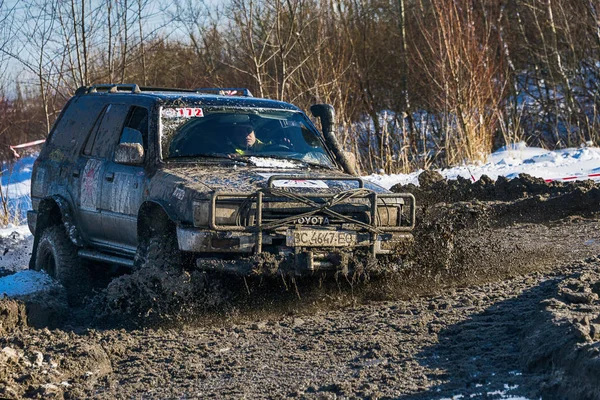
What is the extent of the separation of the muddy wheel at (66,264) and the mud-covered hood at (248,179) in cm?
163

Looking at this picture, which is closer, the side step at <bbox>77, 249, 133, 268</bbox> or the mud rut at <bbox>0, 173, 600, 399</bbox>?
the mud rut at <bbox>0, 173, 600, 399</bbox>

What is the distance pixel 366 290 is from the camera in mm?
7062

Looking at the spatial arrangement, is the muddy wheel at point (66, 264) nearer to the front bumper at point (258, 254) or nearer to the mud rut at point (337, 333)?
the mud rut at point (337, 333)

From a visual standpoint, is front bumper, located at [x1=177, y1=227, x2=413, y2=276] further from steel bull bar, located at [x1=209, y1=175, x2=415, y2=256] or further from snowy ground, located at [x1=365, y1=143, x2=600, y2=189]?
snowy ground, located at [x1=365, y1=143, x2=600, y2=189]

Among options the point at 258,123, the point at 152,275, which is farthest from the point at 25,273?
the point at 258,123


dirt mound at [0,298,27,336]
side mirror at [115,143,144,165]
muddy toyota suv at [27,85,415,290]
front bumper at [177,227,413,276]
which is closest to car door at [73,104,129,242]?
muddy toyota suv at [27,85,415,290]

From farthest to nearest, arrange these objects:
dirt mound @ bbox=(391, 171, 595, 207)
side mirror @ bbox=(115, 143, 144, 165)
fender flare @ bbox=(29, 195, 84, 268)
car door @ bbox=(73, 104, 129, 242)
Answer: dirt mound @ bbox=(391, 171, 595, 207)
fender flare @ bbox=(29, 195, 84, 268)
car door @ bbox=(73, 104, 129, 242)
side mirror @ bbox=(115, 143, 144, 165)

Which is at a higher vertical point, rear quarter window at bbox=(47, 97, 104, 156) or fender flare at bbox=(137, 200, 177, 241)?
rear quarter window at bbox=(47, 97, 104, 156)

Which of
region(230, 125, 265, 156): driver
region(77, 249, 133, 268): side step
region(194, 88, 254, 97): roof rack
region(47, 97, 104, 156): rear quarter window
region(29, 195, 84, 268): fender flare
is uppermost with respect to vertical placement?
region(194, 88, 254, 97): roof rack

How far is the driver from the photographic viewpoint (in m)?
7.59

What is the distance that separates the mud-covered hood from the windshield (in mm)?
240

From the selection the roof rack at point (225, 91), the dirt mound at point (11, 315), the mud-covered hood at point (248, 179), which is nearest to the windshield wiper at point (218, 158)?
the mud-covered hood at point (248, 179)

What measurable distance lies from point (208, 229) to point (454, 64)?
1251cm

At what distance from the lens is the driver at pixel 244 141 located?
24.9 feet
